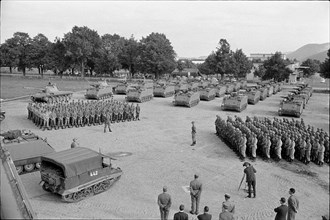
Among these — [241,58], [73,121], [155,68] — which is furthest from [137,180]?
[241,58]

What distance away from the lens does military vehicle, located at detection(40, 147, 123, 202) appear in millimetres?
A: 8617

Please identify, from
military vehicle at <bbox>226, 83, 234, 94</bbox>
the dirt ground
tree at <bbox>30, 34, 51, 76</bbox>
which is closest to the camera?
the dirt ground

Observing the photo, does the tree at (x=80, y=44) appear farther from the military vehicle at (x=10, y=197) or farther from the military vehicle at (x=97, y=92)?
the military vehicle at (x=10, y=197)

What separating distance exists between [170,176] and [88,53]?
2047 inches

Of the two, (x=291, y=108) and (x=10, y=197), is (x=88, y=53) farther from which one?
(x=10, y=197)

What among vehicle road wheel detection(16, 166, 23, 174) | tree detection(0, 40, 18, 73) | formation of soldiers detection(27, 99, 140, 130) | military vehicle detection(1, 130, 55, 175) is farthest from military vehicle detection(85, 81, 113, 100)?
tree detection(0, 40, 18, 73)

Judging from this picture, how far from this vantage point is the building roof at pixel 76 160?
8.66 m

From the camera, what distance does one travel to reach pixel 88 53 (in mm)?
59375

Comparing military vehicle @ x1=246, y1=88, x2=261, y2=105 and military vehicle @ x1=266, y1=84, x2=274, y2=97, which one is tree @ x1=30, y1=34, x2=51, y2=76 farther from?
military vehicle @ x1=246, y1=88, x2=261, y2=105

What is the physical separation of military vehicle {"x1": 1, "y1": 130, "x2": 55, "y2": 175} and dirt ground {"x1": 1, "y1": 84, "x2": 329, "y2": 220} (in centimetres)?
35

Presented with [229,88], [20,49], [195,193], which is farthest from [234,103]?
[20,49]

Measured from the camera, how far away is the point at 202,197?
9359 mm

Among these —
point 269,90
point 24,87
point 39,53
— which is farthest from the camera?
point 39,53

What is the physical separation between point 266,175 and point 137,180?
4467 mm
